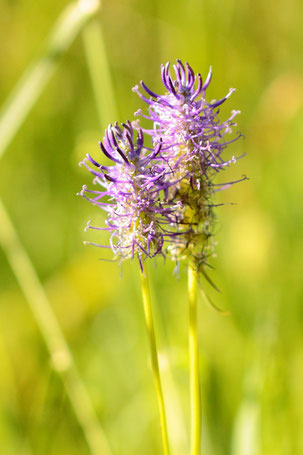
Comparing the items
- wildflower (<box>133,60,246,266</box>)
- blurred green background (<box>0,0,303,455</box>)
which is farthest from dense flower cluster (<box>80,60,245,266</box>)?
blurred green background (<box>0,0,303,455</box>)

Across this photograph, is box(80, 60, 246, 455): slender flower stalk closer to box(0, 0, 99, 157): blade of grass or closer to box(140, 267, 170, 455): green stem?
box(140, 267, 170, 455): green stem

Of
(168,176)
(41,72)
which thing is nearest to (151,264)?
(41,72)

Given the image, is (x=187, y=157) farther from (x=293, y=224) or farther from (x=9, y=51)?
(x=9, y=51)

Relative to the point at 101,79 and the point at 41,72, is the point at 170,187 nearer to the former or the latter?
the point at 41,72

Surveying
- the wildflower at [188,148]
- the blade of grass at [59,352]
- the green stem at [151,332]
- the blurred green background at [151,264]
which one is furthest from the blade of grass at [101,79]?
the green stem at [151,332]

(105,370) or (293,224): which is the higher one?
(293,224)

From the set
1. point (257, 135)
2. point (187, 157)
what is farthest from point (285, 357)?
point (187, 157)
